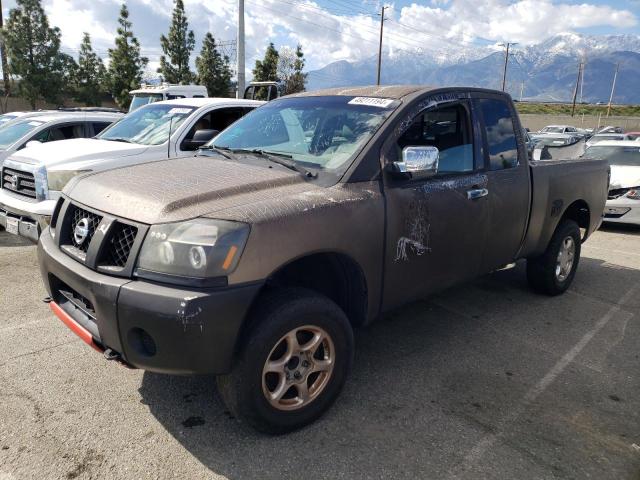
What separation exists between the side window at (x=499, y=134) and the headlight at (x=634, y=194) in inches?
231

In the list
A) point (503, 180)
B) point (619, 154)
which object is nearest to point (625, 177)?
point (619, 154)

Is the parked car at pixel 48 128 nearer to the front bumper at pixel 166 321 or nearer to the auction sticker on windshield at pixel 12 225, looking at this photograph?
the auction sticker on windshield at pixel 12 225

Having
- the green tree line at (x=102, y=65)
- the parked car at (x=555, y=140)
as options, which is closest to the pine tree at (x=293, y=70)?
Result: the green tree line at (x=102, y=65)

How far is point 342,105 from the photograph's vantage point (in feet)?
11.5

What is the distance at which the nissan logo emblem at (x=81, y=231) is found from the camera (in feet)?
8.91

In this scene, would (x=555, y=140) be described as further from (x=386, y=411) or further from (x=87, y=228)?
(x=87, y=228)

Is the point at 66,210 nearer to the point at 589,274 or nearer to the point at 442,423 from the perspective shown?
the point at 442,423

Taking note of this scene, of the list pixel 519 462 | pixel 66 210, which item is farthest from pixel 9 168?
pixel 519 462

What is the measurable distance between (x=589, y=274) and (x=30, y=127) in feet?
28.2

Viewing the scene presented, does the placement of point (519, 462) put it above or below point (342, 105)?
below

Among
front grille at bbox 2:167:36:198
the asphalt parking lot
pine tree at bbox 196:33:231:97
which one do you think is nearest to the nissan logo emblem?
the asphalt parking lot

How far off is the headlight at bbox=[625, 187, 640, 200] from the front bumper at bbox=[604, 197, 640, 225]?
66 millimetres

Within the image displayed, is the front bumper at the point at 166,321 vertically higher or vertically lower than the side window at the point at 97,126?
lower

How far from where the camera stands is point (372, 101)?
11.0ft
